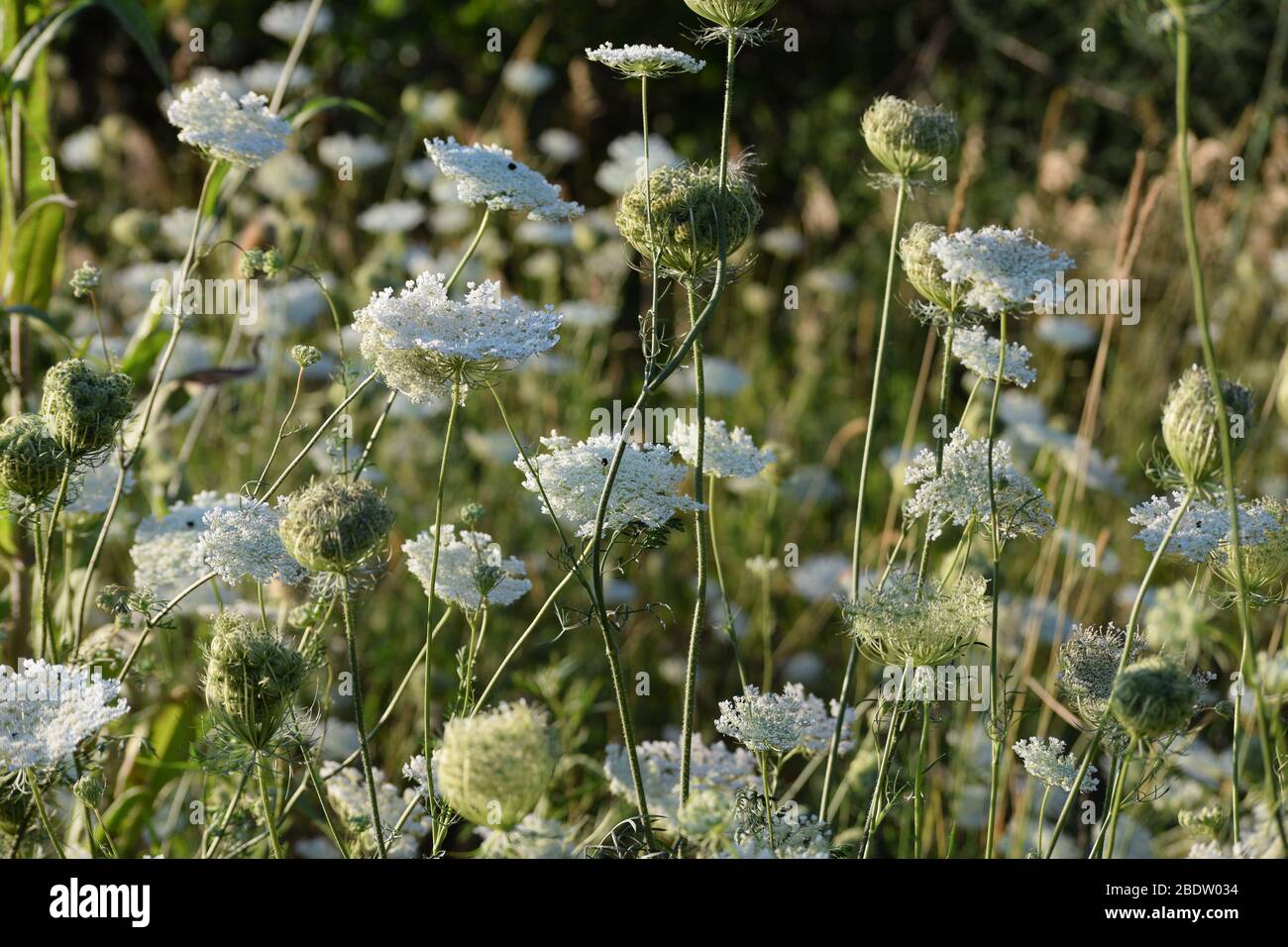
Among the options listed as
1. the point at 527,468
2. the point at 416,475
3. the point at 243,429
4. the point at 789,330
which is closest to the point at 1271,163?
the point at 789,330

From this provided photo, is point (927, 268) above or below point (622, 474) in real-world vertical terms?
above

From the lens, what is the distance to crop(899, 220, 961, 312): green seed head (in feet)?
5.87

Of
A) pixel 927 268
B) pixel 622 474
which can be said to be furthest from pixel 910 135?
pixel 622 474

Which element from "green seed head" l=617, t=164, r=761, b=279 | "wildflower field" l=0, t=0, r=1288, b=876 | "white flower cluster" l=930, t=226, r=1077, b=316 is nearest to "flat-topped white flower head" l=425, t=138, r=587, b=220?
"wildflower field" l=0, t=0, r=1288, b=876

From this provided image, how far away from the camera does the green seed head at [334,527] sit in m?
1.48

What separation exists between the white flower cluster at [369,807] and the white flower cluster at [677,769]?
1.08 feet

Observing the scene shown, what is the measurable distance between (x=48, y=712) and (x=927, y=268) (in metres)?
1.25

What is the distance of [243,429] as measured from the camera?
3.13 metres

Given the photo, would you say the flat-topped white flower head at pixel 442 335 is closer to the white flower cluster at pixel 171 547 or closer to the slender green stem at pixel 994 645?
the white flower cluster at pixel 171 547

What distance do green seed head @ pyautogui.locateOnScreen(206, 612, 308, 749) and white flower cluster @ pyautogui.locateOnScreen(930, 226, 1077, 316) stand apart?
0.96m

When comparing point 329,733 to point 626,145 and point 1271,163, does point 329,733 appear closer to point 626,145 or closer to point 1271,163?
point 626,145

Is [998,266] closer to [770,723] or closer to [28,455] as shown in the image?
[770,723]

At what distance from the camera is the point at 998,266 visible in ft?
5.51
